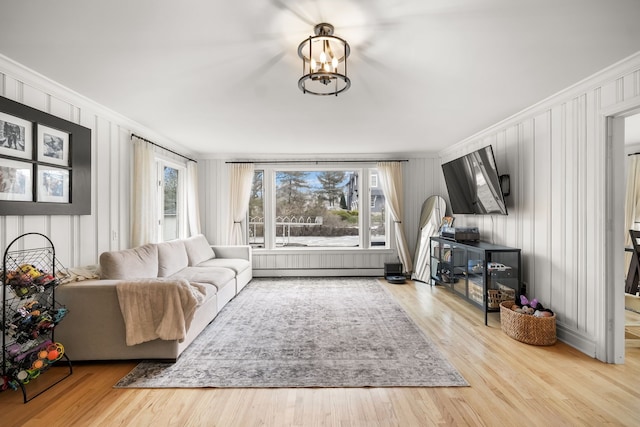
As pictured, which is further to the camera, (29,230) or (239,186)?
(239,186)

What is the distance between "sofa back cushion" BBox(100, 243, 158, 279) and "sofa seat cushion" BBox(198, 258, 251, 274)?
3.29ft

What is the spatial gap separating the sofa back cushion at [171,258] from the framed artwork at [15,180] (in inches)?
61.8

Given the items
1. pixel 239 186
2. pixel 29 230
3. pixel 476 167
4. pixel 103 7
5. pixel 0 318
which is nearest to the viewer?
pixel 103 7

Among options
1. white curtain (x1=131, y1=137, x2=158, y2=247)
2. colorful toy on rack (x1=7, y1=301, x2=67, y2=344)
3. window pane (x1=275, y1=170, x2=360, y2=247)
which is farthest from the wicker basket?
white curtain (x1=131, y1=137, x2=158, y2=247)

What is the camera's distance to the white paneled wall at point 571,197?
8.38 ft

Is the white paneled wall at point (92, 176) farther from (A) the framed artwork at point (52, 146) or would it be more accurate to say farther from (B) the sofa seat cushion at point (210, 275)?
(B) the sofa seat cushion at point (210, 275)

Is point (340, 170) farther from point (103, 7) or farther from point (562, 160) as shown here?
point (103, 7)

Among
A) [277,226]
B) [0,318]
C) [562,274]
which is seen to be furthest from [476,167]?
[0,318]

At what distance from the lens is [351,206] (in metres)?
6.08

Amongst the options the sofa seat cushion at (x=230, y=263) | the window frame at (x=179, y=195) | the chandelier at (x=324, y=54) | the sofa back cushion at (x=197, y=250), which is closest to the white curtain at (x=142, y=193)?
the window frame at (x=179, y=195)

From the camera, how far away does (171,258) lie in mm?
4035

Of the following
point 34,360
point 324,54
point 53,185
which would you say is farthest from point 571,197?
point 53,185

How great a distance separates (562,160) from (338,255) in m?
3.75

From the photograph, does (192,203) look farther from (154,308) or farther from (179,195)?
(154,308)
